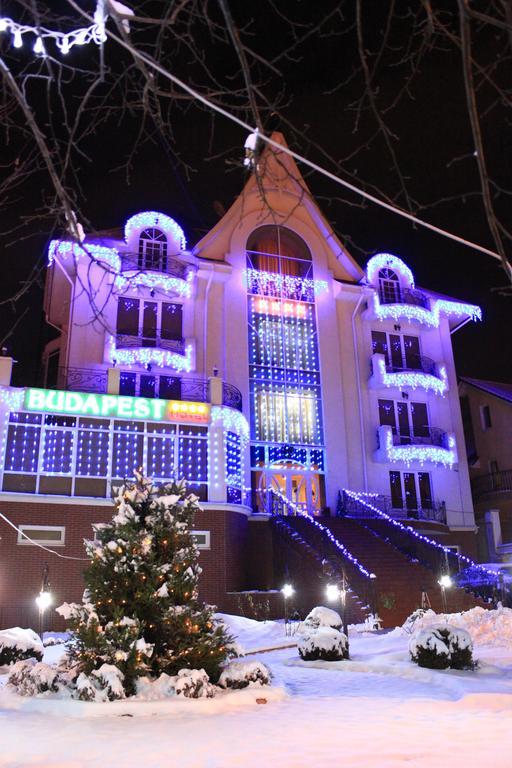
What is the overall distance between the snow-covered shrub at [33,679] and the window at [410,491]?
1994cm

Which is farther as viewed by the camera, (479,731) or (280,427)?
(280,427)

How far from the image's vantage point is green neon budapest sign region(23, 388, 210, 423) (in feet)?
64.7

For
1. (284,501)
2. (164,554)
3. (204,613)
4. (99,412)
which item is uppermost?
(99,412)

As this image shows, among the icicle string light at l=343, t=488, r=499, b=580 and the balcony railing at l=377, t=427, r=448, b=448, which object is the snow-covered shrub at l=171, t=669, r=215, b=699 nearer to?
the icicle string light at l=343, t=488, r=499, b=580

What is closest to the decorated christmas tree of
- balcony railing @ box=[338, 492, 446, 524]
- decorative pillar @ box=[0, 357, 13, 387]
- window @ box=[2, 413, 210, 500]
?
window @ box=[2, 413, 210, 500]

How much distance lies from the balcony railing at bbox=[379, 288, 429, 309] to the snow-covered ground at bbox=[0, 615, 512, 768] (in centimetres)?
2083

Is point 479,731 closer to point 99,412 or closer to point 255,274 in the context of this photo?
point 99,412

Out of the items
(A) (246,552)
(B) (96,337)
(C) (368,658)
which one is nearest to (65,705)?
(C) (368,658)

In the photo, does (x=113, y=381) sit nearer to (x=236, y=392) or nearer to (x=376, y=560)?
(x=236, y=392)

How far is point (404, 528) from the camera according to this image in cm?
2358

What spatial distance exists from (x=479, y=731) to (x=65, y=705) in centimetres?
471

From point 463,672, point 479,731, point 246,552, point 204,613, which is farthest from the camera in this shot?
point 246,552

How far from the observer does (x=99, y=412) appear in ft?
66.1

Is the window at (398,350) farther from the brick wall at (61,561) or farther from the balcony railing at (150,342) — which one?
the brick wall at (61,561)
